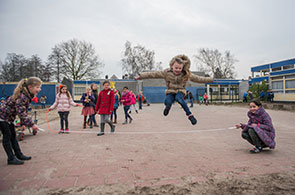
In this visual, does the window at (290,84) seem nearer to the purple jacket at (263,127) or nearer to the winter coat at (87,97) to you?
the purple jacket at (263,127)

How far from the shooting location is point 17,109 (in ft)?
12.5

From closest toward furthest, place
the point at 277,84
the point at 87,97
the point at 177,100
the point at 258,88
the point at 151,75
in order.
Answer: the point at 177,100 → the point at 151,75 → the point at 87,97 → the point at 258,88 → the point at 277,84

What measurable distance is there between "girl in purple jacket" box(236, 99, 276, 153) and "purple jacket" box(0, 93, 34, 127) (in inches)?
187

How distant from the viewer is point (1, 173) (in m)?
3.59

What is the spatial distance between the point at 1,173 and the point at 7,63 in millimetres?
36599

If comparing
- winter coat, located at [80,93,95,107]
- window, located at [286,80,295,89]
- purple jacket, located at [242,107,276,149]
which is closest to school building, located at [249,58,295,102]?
window, located at [286,80,295,89]

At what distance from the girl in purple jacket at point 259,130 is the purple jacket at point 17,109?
4.75m

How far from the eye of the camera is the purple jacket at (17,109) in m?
3.80

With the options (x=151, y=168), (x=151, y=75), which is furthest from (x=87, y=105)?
(x=151, y=168)

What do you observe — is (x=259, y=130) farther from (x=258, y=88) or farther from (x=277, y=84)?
(x=277, y=84)

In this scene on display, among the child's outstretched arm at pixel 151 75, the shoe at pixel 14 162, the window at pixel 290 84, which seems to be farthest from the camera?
the window at pixel 290 84

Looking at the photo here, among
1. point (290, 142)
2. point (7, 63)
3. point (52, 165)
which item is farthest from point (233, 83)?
point (7, 63)

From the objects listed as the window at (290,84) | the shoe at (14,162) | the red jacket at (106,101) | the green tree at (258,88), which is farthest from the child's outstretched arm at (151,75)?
the window at (290,84)

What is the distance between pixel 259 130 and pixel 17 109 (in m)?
5.41
